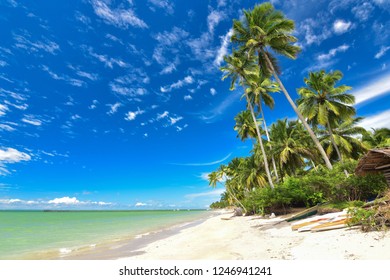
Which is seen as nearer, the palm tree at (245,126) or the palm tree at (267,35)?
the palm tree at (267,35)

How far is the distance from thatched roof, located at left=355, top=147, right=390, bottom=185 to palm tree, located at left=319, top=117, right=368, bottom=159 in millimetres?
16342

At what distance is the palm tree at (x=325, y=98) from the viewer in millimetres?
21656

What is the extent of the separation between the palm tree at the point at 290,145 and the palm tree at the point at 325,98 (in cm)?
495

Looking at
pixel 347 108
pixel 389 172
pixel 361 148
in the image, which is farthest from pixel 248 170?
pixel 389 172

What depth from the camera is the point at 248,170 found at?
40656 mm

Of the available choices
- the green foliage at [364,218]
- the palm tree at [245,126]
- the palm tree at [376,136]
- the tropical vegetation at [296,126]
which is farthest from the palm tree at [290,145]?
the green foliage at [364,218]

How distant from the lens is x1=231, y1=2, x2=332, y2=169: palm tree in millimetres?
18047

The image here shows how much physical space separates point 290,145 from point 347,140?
6.51m

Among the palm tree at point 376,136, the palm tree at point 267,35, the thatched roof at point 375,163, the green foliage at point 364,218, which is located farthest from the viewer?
the palm tree at point 376,136

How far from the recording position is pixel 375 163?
36.0ft

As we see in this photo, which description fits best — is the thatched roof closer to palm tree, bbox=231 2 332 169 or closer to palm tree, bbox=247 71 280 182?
palm tree, bbox=231 2 332 169

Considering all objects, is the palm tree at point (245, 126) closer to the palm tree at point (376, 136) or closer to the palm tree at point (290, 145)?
the palm tree at point (290, 145)

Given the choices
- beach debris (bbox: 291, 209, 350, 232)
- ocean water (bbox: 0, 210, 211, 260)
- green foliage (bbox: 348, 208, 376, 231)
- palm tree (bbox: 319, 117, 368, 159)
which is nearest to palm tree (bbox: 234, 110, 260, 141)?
palm tree (bbox: 319, 117, 368, 159)

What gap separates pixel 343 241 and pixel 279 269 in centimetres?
266
